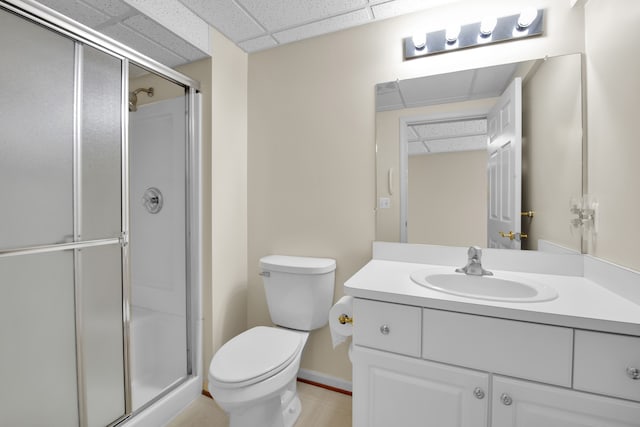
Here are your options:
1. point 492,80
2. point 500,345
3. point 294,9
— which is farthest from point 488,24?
point 500,345

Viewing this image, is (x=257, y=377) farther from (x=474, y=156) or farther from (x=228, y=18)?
(x=228, y=18)

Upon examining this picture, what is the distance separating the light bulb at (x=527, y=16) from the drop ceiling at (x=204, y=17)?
1.09 feet

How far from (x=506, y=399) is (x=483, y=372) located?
0.09 metres

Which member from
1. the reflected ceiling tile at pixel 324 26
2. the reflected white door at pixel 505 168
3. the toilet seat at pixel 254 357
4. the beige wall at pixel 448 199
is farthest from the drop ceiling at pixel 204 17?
the toilet seat at pixel 254 357

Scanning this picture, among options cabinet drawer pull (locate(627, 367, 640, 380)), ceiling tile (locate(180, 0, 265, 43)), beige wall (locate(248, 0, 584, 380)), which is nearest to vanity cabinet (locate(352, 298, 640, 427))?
cabinet drawer pull (locate(627, 367, 640, 380))

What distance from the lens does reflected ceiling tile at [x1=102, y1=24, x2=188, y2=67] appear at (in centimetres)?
146

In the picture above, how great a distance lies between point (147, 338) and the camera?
6.32 feet

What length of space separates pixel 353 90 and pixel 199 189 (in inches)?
43.0

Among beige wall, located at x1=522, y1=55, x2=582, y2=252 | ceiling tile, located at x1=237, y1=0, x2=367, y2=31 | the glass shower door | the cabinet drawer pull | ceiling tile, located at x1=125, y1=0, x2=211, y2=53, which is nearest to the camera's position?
the cabinet drawer pull

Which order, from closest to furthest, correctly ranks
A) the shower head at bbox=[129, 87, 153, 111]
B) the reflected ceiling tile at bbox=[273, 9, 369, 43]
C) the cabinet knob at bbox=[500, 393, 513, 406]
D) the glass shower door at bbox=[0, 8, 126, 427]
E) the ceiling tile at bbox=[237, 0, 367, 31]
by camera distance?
the cabinet knob at bbox=[500, 393, 513, 406]
the glass shower door at bbox=[0, 8, 126, 427]
the ceiling tile at bbox=[237, 0, 367, 31]
the reflected ceiling tile at bbox=[273, 9, 369, 43]
the shower head at bbox=[129, 87, 153, 111]

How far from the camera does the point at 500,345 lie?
0.90 metres

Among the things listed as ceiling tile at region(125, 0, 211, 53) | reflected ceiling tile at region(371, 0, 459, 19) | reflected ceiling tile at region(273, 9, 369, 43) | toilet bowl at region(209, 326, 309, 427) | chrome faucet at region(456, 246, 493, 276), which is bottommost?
toilet bowl at region(209, 326, 309, 427)

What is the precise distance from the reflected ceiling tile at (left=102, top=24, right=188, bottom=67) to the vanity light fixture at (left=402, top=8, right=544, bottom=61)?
4.42ft

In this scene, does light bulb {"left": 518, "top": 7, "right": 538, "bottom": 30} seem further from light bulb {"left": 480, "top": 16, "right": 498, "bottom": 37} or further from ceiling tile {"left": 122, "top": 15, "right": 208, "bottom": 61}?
ceiling tile {"left": 122, "top": 15, "right": 208, "bottom": 61}
